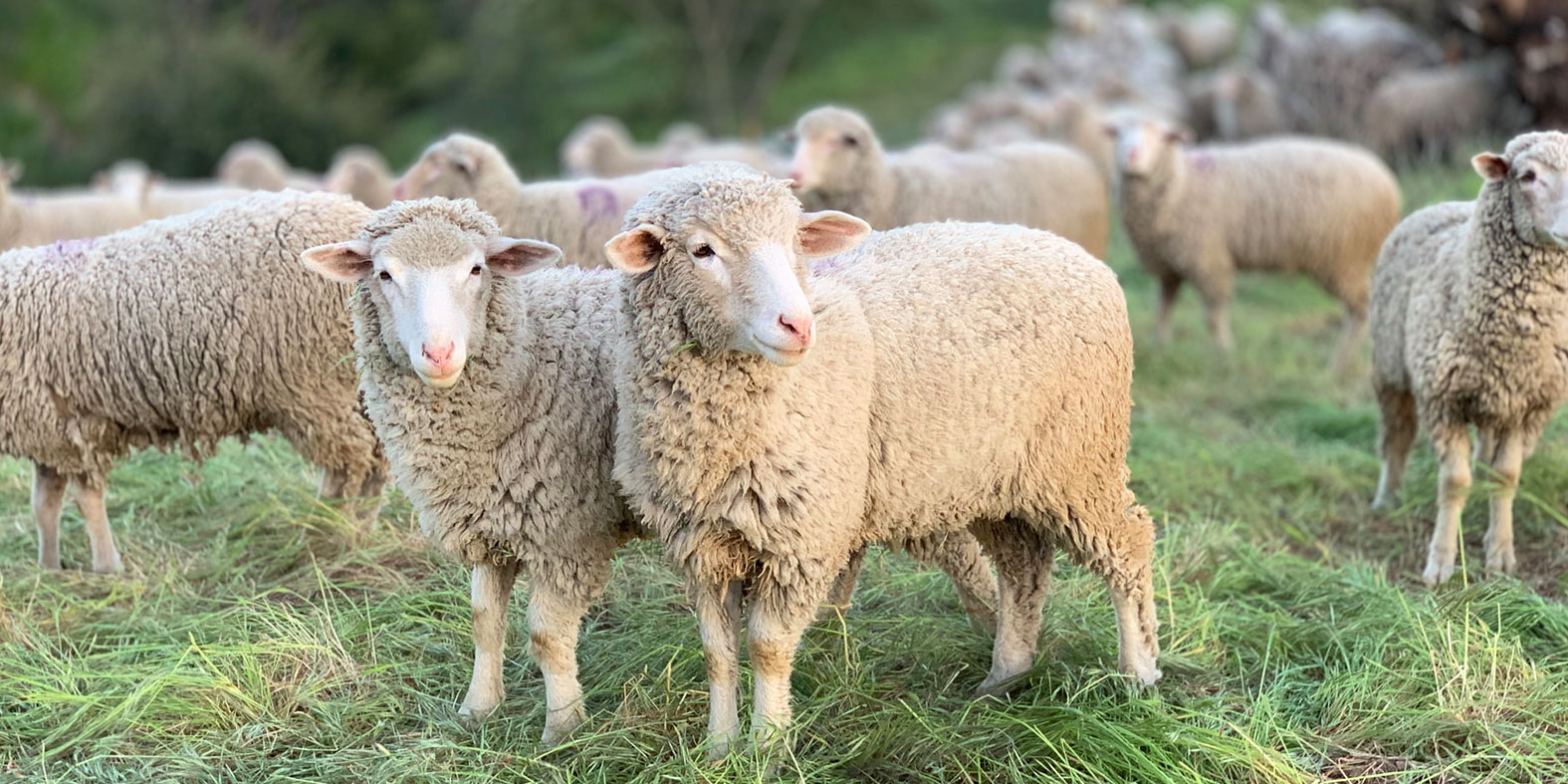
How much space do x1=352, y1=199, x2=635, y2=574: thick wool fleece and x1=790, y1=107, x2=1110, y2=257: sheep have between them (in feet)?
8.40

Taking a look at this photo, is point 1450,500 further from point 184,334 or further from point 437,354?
point 184,334

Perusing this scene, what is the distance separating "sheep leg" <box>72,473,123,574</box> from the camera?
15.1 ft

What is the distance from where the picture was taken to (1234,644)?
3988mm


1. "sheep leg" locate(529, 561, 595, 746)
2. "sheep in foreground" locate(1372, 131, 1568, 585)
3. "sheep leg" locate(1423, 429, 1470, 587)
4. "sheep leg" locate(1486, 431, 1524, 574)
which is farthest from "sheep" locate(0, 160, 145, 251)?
"sheep leg" locate(1486, 431, 1524, 574)

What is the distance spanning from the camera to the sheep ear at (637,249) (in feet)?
9.40

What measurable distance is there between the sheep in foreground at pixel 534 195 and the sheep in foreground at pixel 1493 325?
2.90 meters

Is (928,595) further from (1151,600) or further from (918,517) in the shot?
(918,517)

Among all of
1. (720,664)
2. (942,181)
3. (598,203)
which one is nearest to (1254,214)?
(942,181)

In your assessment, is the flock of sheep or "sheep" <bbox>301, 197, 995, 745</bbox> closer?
the flock of sheep

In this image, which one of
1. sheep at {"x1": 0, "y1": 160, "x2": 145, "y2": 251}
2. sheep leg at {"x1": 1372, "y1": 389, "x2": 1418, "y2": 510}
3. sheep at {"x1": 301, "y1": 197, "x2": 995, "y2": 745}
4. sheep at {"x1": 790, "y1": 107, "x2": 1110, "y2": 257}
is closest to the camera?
sheep at {"x1": 301, "y1": 197, "x2": 995, "y2": 745}

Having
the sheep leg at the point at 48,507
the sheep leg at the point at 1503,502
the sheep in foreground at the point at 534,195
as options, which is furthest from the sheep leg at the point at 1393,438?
the sheep leg at the point at 48,507

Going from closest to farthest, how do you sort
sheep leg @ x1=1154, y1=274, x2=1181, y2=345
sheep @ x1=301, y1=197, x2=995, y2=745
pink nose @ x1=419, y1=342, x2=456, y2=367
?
pink nose @ x1=419, y1=342, x2=456, y2=367
sheep @ x1=301, y1=197, x2=995, y2=745
sheep leg @ x1=1154, y1=274, x2=1181, y2=345

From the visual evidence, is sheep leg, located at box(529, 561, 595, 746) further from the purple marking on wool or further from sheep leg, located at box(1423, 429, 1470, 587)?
sheep leg, located at box(1423, 429, 1470, 587)

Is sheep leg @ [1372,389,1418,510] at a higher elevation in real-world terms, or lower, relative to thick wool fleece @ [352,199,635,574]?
lower
